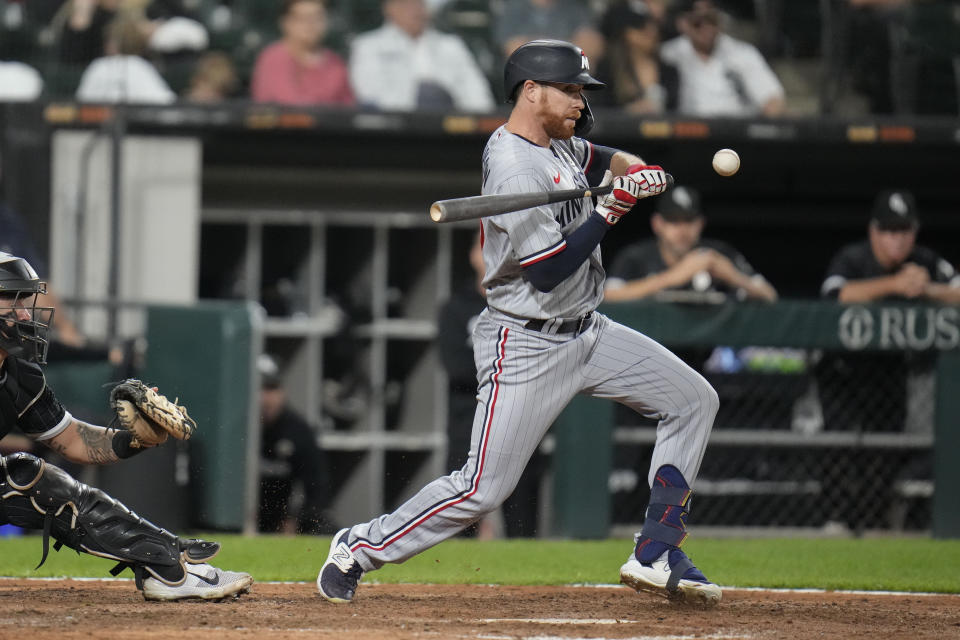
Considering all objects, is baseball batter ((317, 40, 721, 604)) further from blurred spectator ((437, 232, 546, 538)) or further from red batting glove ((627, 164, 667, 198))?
blurred spectator ((437, 232, 546, 538))

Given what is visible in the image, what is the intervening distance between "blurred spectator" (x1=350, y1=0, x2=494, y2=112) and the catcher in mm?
4671

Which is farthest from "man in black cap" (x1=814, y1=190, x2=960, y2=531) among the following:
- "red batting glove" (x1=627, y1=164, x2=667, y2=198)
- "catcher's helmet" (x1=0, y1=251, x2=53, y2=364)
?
"catcher's helmet" (x1=0, y1=251, x2=53, y2=364)

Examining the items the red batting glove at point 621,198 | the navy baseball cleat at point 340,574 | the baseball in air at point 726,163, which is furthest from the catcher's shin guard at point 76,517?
the baseball in air at point 726,163

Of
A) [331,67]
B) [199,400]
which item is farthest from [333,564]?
[331,67]

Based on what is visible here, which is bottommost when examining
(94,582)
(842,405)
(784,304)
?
(94,582)

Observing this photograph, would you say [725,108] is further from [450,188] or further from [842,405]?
[842,405]

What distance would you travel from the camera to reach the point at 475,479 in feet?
14.1

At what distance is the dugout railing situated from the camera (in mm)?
7191

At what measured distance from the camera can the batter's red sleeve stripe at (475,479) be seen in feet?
14.1

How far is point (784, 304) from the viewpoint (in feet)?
23.9

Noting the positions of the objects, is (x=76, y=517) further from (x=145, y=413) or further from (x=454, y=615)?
(x=454, y=615)

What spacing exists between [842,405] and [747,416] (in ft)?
1.55

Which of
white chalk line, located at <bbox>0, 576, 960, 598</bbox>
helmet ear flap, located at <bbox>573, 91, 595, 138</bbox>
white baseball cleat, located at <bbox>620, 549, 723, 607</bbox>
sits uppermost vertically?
helmet ear flap, located at <bbox>573, 91, 595, 138</bbox>

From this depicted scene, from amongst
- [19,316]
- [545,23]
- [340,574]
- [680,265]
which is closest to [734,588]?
[340,574]
